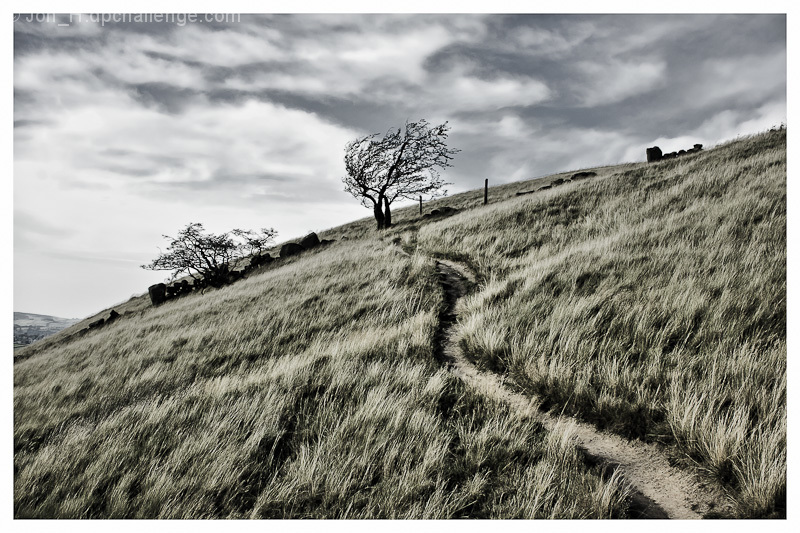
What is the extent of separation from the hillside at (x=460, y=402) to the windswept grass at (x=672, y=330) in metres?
0.02

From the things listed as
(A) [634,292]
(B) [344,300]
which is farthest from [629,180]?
(B) [344,300]

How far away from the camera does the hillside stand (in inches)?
102

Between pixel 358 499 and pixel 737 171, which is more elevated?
pixel 737 171

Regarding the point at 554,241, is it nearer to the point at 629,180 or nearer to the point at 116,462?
the point at 629,180

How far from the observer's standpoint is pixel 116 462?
316cm

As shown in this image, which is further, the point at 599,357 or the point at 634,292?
the point at 634,292

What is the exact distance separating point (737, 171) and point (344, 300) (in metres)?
14.6

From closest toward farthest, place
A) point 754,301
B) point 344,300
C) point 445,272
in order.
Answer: point 754,301 < point 344,300 < point 445,272

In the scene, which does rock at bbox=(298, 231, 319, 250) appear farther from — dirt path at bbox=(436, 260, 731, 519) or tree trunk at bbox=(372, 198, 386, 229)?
dirt path at bbox=(436, 260, 731, 519)

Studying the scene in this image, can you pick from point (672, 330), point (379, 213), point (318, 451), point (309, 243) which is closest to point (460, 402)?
point (318, 451)

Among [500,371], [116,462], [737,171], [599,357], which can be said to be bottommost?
[116,462]

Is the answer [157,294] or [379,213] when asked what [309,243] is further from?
[157,294]

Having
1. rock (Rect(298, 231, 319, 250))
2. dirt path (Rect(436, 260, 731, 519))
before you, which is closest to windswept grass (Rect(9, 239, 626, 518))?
dirt path (Rect(436, 260, 731, 519))

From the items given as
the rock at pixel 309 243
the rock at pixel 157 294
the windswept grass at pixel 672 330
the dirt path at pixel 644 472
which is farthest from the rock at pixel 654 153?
the rock at pixel 157 294
